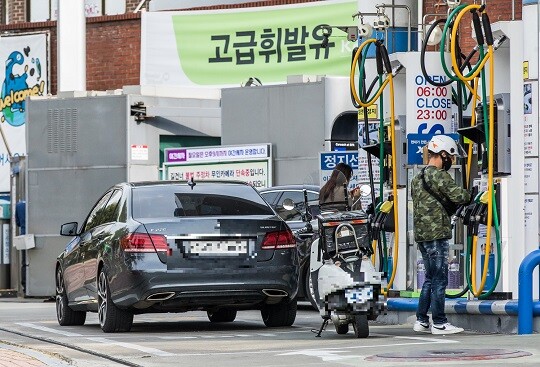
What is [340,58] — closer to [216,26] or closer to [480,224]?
[216,26]

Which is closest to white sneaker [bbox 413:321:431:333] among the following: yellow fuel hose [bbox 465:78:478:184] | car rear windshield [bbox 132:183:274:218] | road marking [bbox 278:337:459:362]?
road marking [bbox 278:337:459:362]

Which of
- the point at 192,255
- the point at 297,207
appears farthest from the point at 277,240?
the point at 297,207

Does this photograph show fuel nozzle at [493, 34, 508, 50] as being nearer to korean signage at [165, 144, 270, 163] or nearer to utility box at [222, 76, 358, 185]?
utility box at [222, 76, 358, 185]

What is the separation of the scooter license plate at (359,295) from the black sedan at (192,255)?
50.1 inches

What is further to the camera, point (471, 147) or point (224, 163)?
point (224, 163)

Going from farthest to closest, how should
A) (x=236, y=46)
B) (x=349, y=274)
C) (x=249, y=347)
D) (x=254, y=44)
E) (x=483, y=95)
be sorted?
(x=236, y=46), (x=254, y=44), (x=483, y=95), (x=349, y=274), (x=249, y=347)

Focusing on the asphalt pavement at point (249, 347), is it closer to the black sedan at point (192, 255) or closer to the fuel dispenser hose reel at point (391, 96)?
the black sedan at point (192, 255)

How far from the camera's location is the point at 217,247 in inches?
591

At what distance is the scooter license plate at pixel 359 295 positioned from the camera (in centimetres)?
1402

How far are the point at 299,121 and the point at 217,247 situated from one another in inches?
442

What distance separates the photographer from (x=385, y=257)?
1683 centimetres

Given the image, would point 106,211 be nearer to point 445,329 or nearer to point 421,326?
point 421,326

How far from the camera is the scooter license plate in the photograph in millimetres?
14023

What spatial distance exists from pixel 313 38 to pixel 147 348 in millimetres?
17652
